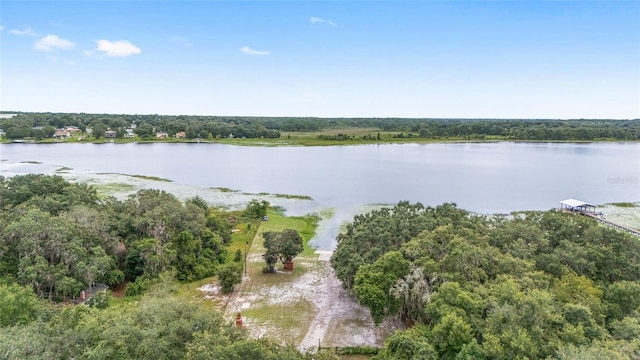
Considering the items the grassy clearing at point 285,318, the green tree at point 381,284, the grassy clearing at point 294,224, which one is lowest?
the grassy clearing at point 285,318

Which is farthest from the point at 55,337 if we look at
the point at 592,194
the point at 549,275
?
the point at 592,194

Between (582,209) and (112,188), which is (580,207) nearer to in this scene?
(582,209)

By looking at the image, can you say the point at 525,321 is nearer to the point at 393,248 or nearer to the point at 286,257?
the point at 393,248

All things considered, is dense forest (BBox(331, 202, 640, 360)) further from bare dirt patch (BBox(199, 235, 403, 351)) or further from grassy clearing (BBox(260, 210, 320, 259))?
grassy clearing (BBox(260, 210, 320, 259))

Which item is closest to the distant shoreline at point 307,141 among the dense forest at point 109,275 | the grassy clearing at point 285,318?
the dense forest at point 109,275

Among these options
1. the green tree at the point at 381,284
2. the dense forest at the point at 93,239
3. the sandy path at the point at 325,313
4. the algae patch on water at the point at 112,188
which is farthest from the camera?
the algae patch on water at the point at 112,188

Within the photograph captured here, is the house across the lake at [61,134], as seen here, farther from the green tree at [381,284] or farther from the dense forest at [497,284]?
the green tree at [381,284]

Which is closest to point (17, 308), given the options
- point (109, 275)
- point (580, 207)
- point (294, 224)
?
point (109, 275)
